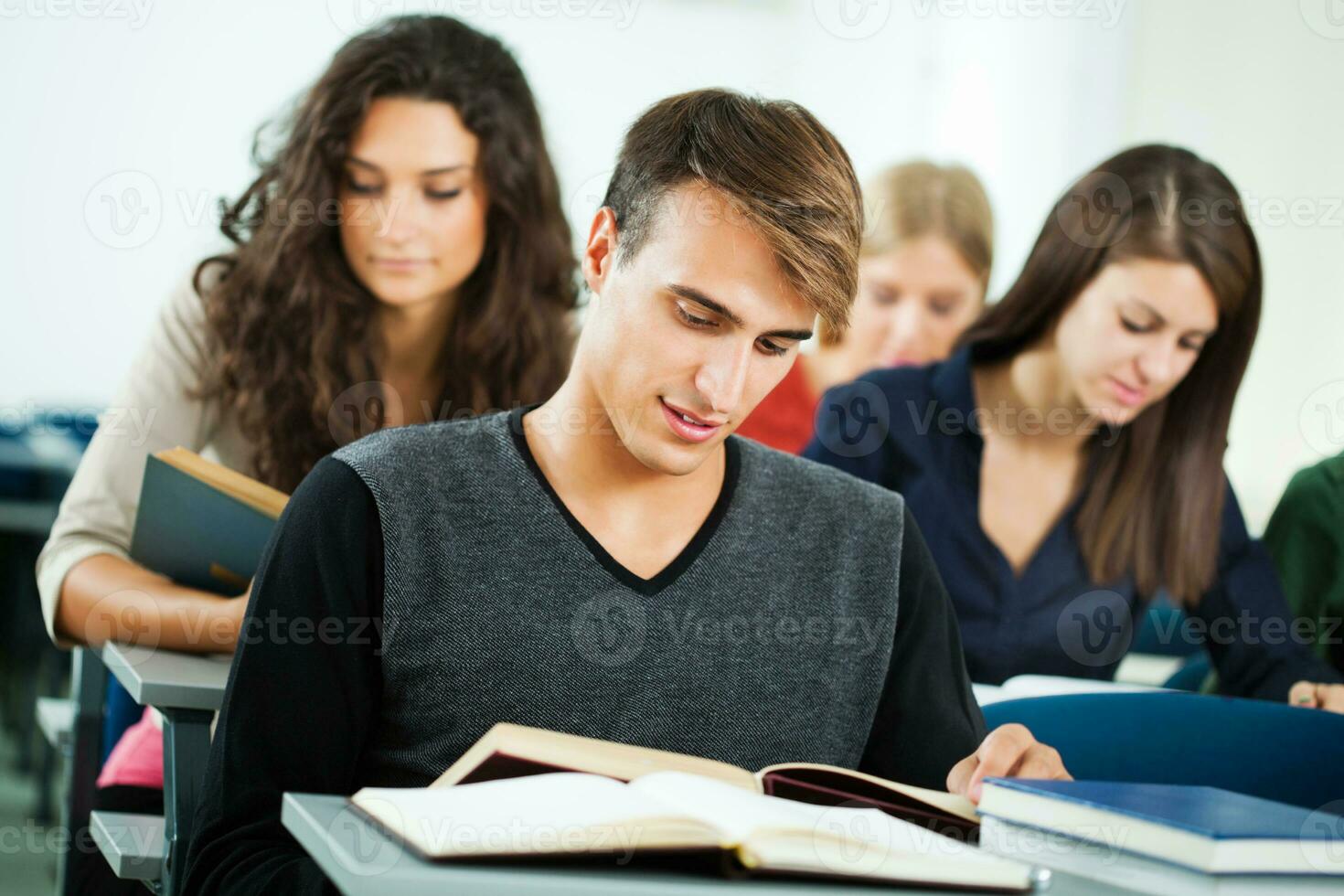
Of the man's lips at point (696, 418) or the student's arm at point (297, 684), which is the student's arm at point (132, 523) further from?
the man's lips at point (696, 418)

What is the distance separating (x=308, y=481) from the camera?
1.17 metres

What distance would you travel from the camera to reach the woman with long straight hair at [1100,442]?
206 cm

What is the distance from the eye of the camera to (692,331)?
1169 millimetres

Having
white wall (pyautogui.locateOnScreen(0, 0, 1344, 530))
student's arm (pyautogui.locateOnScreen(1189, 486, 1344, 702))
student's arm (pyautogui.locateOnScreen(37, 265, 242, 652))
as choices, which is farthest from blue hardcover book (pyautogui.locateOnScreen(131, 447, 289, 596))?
white wall (pyautogui.locateOnScreen(0, 0, 1344, 530))

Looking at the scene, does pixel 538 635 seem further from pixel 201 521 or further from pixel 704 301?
pixel 201 521

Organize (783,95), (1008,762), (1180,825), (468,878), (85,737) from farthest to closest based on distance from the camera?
(783,95), (85,737), (1008,762), (1180,825), (468,878)

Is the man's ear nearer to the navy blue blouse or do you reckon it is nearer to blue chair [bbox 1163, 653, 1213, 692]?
the navy blue blouse

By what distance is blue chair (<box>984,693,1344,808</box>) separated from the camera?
1415 millimetres

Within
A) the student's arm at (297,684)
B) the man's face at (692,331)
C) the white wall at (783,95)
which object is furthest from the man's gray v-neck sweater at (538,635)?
the white wall at (783,95)

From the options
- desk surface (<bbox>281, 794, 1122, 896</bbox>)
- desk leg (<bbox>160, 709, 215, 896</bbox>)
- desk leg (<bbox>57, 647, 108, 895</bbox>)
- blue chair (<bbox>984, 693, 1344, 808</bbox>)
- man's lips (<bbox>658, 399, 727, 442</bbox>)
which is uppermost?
man's lips (<bbox>658, 399, 727, 442</bbox>)

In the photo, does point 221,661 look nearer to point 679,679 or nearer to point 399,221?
point 679,679

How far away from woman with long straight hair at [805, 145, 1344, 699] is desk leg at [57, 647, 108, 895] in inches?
41.8

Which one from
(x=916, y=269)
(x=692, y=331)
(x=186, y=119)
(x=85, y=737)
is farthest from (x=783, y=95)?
(x=692, y=331)

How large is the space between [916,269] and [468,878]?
8.56 ft
